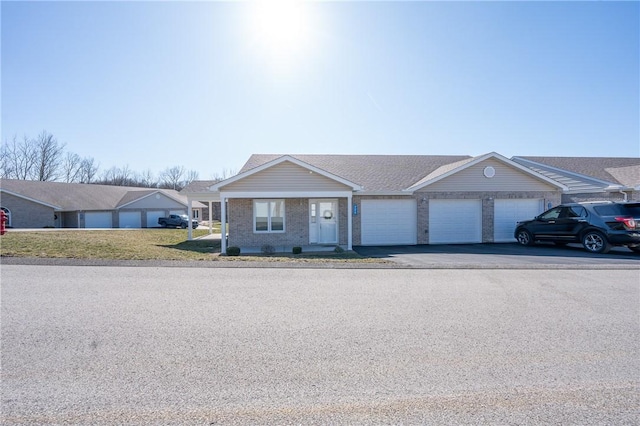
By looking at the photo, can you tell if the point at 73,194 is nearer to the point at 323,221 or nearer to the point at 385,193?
the point at 323,221

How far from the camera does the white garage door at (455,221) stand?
1772 cm

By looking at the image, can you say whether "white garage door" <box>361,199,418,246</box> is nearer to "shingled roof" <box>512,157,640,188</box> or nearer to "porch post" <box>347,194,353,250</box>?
"porch post" <box>347,194,353,250</box>

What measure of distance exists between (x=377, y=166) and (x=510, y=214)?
6.81 meters

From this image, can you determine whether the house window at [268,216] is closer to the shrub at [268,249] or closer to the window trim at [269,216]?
the window trim at [269,216]

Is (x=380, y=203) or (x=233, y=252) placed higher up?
(x=380, y=203)

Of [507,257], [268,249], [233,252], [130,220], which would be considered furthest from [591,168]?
[130,220]

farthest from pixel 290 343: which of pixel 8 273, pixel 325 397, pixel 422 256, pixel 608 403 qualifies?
pixel 422 256

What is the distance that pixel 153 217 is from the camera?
42594 mm

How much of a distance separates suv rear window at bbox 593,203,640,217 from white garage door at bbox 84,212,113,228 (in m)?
39.6

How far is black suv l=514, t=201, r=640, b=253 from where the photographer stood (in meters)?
12.7

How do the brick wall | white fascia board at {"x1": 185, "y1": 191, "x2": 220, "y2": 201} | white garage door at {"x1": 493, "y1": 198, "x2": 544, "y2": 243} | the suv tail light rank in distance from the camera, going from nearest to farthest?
the suv tail light → the brick wall → white garage door at {"x1": 493, "y1": 198, "x2": 544, "y2": 243} → white fascia board at {"x1": 185, "y1": 191, "x2": 220, "y2": 201}

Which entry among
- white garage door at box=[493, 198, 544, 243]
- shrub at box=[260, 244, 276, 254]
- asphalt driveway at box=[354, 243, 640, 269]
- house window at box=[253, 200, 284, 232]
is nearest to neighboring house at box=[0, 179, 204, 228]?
house window at box=[253, 200, 284, 232]

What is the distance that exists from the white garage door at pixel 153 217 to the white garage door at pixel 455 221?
33.9 metres

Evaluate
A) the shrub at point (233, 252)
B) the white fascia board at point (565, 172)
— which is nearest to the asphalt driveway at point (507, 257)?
the shrub at point (233, 252)
